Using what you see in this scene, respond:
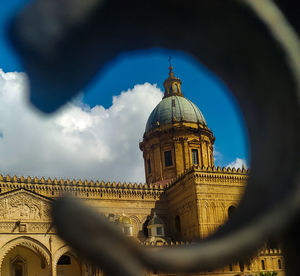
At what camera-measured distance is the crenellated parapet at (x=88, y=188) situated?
2706 cm

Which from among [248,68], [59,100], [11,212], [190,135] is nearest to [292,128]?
[248,68]

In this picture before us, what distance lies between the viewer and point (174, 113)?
3706cm

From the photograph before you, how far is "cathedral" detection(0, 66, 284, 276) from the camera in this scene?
82.4 feet

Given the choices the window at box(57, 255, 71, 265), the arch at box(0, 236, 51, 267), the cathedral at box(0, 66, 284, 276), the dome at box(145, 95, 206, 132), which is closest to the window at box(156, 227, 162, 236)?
the cathedral at box(0, 66, 284, 276)

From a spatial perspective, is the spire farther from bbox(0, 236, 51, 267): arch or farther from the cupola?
bbox(0, 236, 51, 267): arch

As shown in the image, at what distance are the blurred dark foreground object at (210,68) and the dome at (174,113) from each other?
33881mm

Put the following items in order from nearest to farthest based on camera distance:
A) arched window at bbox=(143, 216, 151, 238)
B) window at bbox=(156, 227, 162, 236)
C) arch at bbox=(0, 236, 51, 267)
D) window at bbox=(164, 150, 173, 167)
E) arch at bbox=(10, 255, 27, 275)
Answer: arch at bbox=(0, 236, 51, 267) < arch at bbox=(10, 255, 27, 275) < window at bbox=(156, 227, 162, 236) < arched window at bbox=(143, 216, 151, 238) < window at bbox=(164, 150, 173, 167)

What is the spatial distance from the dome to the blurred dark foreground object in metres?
33.9

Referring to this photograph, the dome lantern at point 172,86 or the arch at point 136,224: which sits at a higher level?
the dome lantern at point 172,86

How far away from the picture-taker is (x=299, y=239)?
8.04ft

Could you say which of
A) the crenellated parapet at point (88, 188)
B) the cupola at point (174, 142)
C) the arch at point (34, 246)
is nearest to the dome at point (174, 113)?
the cupola at point (174, 142)

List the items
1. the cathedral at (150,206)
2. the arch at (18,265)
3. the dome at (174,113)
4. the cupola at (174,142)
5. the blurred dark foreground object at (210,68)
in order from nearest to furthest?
1. the blurred dark foreground object at (210,68)
2. the cathedral at (150,206)
3. the arch at (18,265)
4. the cupola at (174,142)
5. the dome at (174,113)

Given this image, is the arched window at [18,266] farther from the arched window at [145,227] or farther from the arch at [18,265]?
the arched window at [145,227]

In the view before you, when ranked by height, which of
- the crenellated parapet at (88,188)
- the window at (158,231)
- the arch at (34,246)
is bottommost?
the arch at (34,246)
